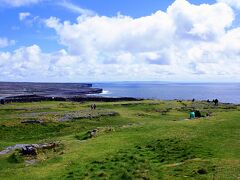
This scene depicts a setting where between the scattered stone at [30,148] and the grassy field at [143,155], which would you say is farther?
the scattered stone at [30,148]

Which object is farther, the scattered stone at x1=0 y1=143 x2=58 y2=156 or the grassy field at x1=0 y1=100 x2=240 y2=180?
the scattered stone at x1=0 y1=143 x2=58 y2=156

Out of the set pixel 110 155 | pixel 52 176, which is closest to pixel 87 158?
pixel 110 155

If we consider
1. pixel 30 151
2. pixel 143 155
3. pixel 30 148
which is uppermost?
pixel 143 155

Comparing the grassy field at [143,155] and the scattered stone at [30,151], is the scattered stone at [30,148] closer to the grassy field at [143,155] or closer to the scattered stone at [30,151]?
the scattered stone at [30,151]

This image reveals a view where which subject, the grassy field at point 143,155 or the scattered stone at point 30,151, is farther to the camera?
the scattered stone at point 30,151

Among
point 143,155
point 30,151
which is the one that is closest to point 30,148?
point 30,151

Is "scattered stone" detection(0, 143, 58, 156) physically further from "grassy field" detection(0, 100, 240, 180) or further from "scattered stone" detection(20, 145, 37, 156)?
"grassy field" detection(0, 100, 240, 180)

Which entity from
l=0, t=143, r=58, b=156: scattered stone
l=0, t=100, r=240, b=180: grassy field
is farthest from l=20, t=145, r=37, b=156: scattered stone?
l=0, t=100, r=240, b=180: grassy field

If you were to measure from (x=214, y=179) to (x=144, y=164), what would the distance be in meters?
7.15

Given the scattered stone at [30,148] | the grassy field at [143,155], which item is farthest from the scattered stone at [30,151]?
the grassy field at [143,155]

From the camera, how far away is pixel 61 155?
35.2 meters

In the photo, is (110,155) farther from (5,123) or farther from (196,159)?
(5,123)

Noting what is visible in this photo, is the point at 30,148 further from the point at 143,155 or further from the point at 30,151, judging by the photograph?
the point at 143,155

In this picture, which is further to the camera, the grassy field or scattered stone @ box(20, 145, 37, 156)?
scattered stone @ box(20, 145, 37, 156)
